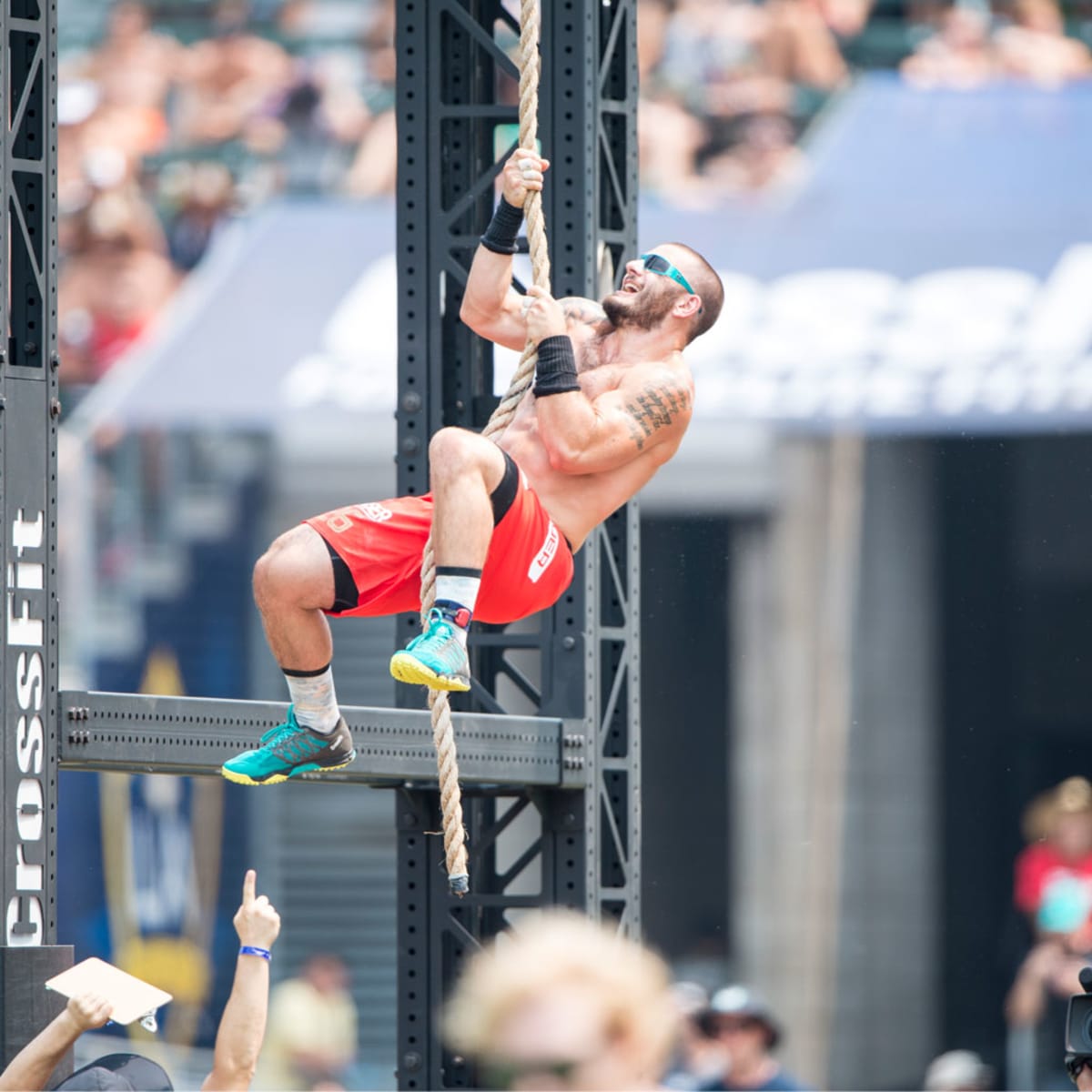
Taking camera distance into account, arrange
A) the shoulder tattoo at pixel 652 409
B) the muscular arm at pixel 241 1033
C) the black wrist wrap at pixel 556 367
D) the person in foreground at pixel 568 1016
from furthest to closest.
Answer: the shoulder tattoo at pixel 652 409 → the black wrist wrap at pixel 556 367 → the muscular arm at pixel 241 1033 → the person in foreground at pixel 568 1016

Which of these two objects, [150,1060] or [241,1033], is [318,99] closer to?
[241,1033]

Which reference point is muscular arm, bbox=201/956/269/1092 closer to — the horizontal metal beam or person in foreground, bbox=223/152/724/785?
person in foreground, bbox=223/152/724/785

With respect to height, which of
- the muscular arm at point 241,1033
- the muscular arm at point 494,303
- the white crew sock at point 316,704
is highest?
the muscular arm at point 494,303

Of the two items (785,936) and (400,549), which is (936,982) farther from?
(400,549)

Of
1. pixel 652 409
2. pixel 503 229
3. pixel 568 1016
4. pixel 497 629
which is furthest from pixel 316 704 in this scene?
pixel 568 1016

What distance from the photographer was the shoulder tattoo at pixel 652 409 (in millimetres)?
5961

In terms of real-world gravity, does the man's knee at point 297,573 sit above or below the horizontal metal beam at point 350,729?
above

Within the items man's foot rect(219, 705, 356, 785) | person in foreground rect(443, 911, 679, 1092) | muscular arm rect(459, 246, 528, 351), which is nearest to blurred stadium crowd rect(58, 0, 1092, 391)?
muscular arm rect(459, 246, 528, 351)

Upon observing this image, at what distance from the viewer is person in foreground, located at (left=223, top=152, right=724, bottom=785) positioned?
18.2 ft

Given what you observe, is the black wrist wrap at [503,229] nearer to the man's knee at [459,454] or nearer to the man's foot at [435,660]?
the man's knee at [459,454]

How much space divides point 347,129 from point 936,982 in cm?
632

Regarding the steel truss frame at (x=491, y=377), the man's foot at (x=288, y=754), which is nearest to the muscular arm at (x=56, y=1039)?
the man's foot at (x=288, y=754)

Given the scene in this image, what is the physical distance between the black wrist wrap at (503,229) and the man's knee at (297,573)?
880 mm

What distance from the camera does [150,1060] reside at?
199 inches
